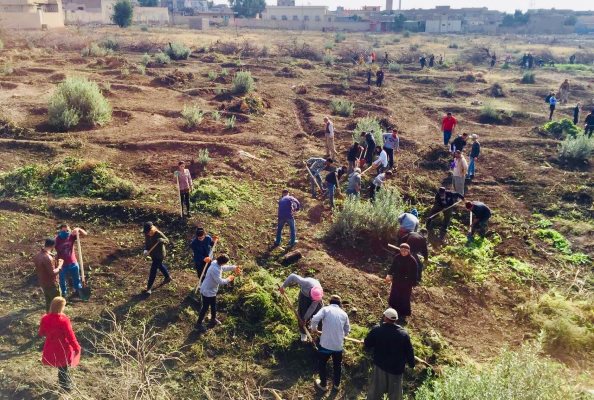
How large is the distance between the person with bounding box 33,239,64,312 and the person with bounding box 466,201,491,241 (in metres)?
7.85

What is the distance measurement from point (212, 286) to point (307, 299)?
136 centimetres

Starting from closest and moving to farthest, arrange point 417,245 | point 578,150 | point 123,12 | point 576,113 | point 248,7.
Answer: point 417,245, point 578,150, point 576,113, point 123,12, point 248,7

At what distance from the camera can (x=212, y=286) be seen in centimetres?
688

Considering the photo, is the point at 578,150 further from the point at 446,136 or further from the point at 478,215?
the point at 478,215

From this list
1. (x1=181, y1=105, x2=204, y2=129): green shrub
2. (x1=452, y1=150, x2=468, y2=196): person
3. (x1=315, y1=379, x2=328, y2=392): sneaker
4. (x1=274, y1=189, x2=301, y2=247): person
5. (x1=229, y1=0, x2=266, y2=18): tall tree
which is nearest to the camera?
(x1=315, y1=379, x2=328, y2=392): sneaker

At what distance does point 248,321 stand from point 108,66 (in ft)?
76.9

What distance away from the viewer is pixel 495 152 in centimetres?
1611

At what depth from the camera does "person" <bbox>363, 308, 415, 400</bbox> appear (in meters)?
5.40

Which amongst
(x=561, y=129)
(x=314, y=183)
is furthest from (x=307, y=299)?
(x=561, y=129)

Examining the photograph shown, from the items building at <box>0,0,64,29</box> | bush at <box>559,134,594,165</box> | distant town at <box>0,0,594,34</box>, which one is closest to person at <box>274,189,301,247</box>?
bush at <box>559,134,594,165</box>

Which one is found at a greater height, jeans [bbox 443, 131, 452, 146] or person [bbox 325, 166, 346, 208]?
jeans [bbox 443, 131, 452, 146]

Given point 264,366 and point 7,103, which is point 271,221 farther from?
point 7,103

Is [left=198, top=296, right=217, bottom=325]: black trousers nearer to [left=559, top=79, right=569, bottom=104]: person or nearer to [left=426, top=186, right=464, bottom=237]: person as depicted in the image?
[left=426, top=186, right=464, bottom=237]: person

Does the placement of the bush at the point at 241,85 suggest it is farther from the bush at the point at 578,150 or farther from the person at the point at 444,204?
the person at the point at 444,204
